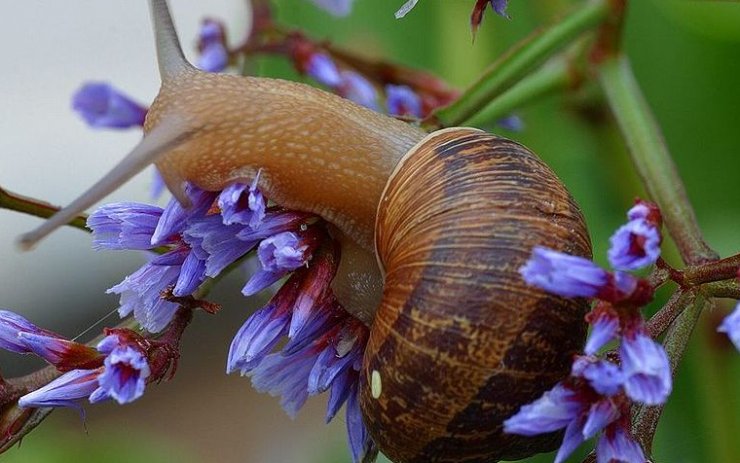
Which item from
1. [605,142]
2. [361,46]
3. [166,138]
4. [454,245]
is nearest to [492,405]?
[454,245]

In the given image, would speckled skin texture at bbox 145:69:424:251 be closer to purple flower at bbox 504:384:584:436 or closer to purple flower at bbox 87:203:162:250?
purple flower at bbox 87:203:162:250

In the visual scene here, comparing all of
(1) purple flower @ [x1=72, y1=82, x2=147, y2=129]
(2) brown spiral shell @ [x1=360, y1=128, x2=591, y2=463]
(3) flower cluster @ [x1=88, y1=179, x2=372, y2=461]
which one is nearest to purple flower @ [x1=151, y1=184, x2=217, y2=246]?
(3) flower cluster @ [x1=88, y1=179, x2=372, y2=461]

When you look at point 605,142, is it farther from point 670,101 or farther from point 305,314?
point 305,314

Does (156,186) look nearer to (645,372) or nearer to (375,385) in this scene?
(375,385)

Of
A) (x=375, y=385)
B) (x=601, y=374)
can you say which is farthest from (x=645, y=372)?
(x=375, y=385)

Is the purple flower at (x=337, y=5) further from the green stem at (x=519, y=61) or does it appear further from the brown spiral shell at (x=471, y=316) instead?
the brown spiral shell at (x=471, y=316)

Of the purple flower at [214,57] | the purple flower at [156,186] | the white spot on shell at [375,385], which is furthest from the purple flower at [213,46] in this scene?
the white spot on shell at [375,385]

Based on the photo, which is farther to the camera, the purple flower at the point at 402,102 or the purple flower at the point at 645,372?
the purple flower at the point at 402,102
